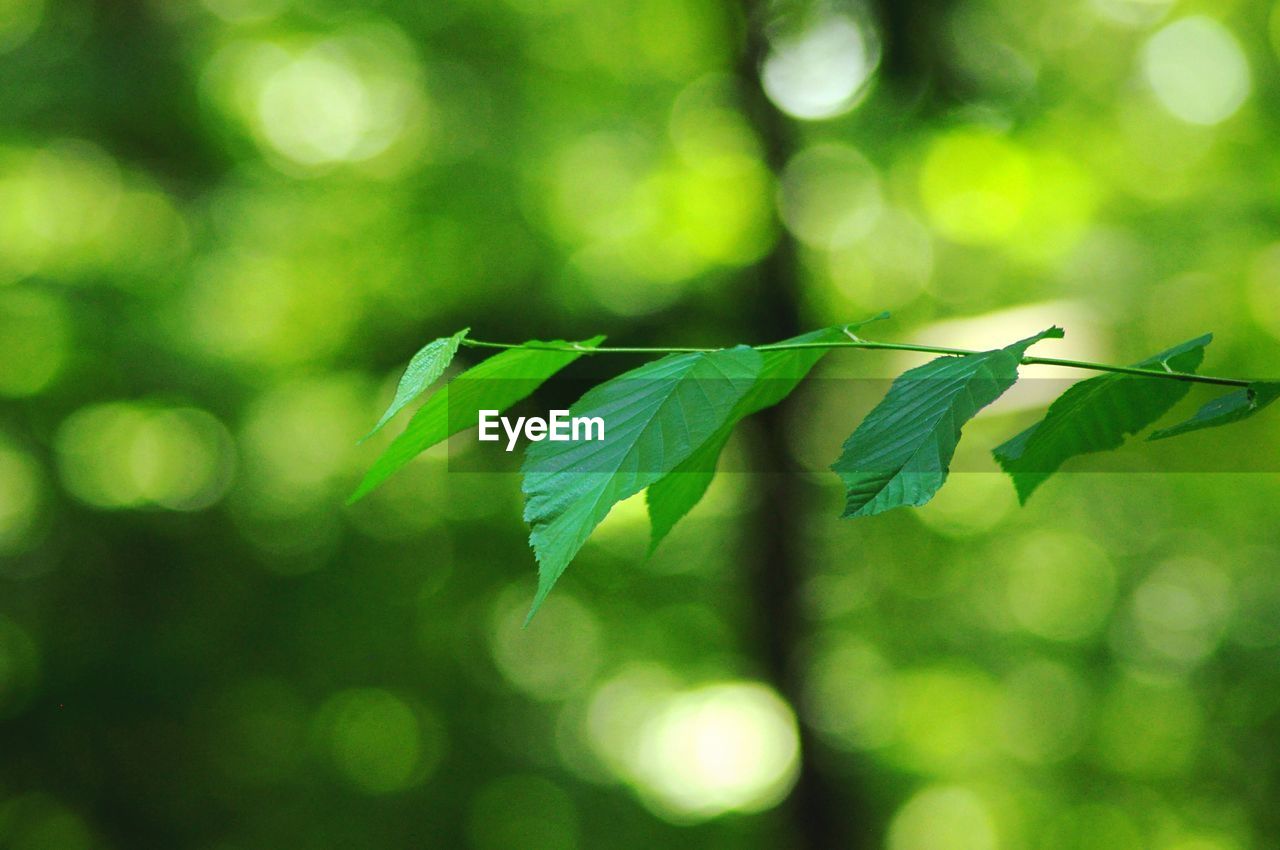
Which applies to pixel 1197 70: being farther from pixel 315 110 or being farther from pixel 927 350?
pixel 927 350

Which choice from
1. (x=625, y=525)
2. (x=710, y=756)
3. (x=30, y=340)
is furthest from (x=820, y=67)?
(x=30, y=340)

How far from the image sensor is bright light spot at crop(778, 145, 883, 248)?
2611mm

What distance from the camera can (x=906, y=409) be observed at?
1.15 feet

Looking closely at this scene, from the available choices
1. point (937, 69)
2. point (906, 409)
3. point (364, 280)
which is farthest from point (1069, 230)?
point (906, 409)

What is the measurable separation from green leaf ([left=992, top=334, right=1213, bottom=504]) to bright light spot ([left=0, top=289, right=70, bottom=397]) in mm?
2872

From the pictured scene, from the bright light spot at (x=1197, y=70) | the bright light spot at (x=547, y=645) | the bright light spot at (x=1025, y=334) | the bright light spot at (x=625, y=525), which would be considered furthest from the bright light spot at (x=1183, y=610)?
the bright light spot at (x=547, y=645)

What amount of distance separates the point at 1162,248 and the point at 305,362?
8.32ft

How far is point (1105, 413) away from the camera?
43cm

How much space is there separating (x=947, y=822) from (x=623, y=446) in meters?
3.75

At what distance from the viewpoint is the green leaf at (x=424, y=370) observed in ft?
1.13

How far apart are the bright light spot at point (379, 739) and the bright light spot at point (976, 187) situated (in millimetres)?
2293

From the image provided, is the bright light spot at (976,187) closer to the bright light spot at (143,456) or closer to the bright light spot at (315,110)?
the bright light spot at (315,110)

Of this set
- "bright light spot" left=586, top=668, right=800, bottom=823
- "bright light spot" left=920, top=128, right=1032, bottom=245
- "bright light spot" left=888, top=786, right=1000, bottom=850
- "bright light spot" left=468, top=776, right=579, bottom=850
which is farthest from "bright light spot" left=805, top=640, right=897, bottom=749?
"bright light spot" left=920, top=128, right=1032, bottom=245

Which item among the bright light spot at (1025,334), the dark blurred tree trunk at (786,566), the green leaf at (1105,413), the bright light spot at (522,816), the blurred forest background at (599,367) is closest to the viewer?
the green leaf at (1105,413)
